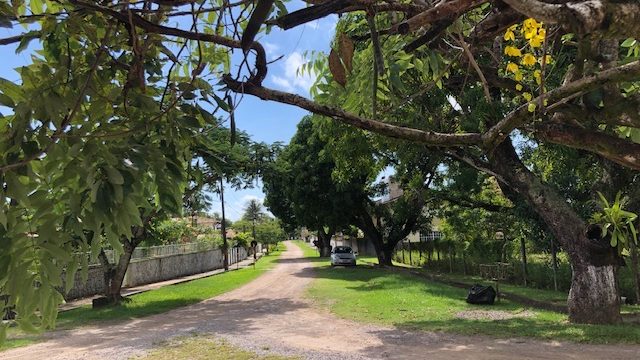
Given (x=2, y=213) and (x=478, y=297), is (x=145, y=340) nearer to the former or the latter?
(x=478, y=297)

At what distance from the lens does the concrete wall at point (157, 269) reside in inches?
864

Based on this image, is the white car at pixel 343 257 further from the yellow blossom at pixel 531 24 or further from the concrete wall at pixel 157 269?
the yellow blossom at pixel 531 24

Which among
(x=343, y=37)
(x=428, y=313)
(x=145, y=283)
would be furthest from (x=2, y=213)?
(x=145, y=283)

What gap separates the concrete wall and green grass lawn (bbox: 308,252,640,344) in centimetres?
849

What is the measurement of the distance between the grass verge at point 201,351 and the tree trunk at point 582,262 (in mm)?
6165

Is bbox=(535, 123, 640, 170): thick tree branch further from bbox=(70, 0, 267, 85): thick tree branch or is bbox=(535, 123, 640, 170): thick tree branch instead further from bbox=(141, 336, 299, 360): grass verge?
bbox=(141, 336, 299, 360): grass verge

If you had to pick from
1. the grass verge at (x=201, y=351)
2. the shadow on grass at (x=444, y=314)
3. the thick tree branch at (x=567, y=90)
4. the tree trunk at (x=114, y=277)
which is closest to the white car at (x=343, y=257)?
the shadow on grass at (x=444, y=314)

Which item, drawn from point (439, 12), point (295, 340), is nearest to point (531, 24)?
point (439, 12)

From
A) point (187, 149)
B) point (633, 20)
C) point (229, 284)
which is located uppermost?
point (633, 20)

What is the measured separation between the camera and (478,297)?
597 inches

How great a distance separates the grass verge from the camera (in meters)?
8.99

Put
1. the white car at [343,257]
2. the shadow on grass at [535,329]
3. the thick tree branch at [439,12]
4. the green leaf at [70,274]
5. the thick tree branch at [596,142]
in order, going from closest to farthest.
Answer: the green leaf at [70,274], the thick tree branch at [439,12], the thick tree branch at [596,142], the shadow on grass at [535,329], the white car at [343,257]

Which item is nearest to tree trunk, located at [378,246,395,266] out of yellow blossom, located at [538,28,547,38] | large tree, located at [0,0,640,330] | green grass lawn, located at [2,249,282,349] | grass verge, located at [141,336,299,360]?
green grass lawn, located at [2,249,282,349]

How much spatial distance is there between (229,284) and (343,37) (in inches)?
941
